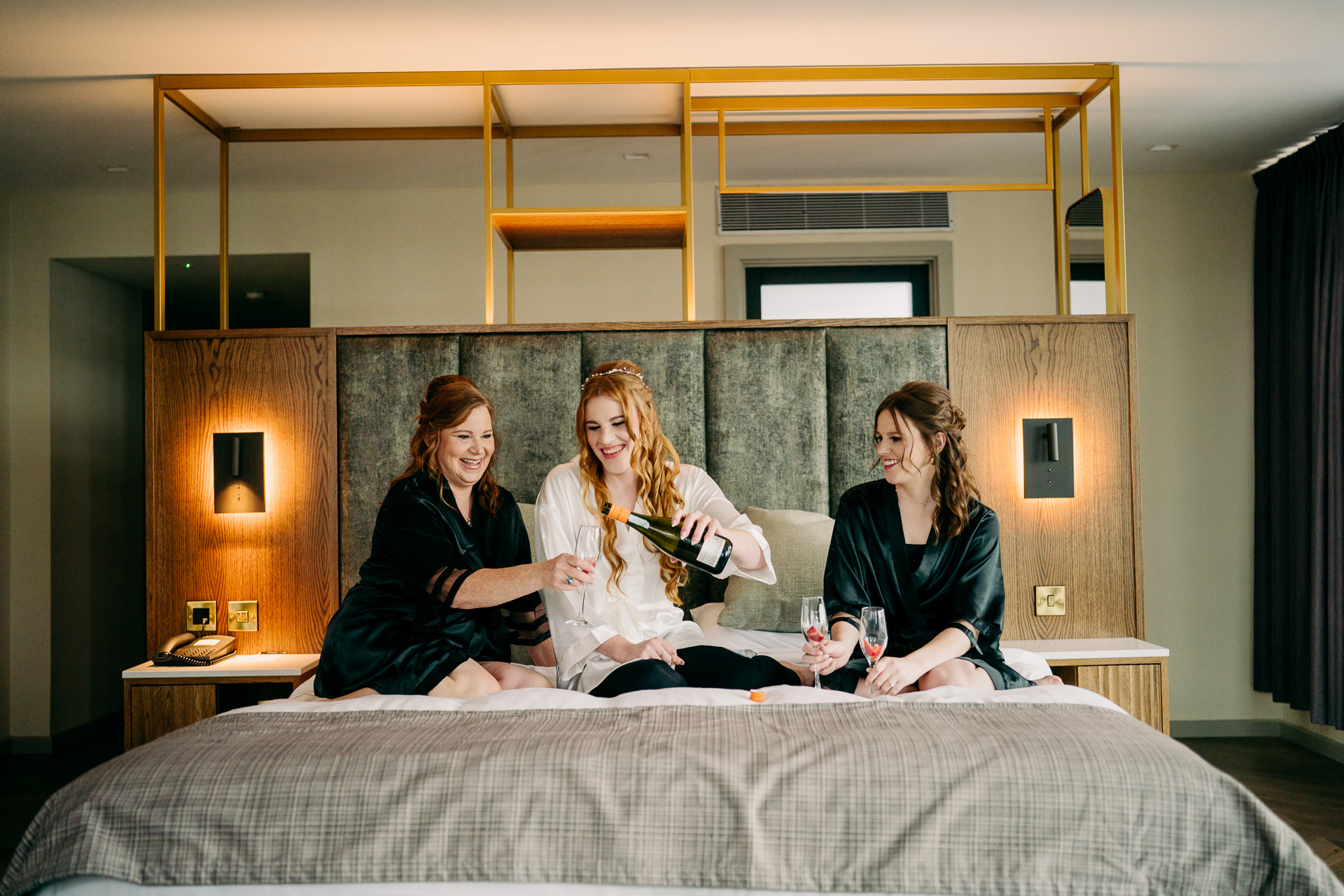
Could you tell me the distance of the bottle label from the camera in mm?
2338

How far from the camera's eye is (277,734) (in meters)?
1.71

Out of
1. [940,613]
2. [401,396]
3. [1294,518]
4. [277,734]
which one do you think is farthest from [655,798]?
[1294,518]

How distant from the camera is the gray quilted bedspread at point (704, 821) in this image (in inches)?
56.3

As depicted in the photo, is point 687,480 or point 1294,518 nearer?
point 687,480

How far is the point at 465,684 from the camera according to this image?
2.37m

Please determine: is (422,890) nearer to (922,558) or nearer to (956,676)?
(956,676)

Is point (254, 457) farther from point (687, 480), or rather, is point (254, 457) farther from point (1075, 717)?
point (1075, 717)

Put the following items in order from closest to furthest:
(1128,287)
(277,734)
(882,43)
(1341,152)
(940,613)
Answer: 1. (277,734)
2. (940,613)
3. (882,43)
4. (1341,152)
5. (1128,287)

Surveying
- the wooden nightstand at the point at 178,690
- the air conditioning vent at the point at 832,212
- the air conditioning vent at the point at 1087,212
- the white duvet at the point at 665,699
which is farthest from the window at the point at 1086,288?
the wooden nightstand at the point at 178,690

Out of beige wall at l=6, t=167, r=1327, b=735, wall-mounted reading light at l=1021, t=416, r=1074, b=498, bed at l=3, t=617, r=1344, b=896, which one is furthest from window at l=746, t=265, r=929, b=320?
bed at l=3, t=617, r=1344, b=896

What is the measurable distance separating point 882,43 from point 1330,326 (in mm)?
2371

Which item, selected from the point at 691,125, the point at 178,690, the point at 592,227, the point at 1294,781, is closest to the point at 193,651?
the point at 178,690

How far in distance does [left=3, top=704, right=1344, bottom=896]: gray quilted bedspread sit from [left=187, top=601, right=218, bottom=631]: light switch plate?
1804 mm

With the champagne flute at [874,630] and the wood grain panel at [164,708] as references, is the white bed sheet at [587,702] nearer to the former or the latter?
the champagne flute at [874,630]
